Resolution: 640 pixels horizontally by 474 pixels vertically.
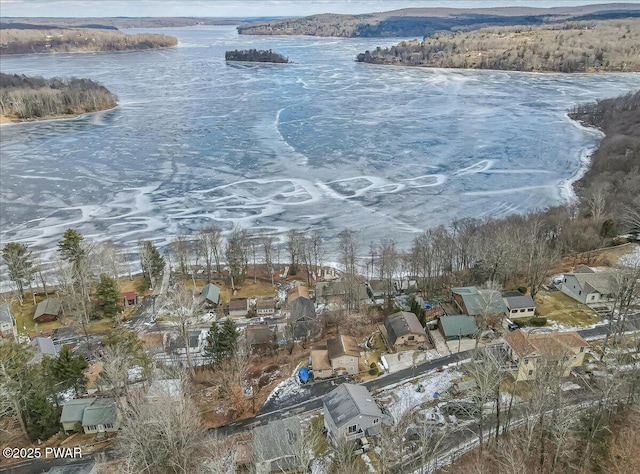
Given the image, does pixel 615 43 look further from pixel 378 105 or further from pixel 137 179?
pixel 137 179

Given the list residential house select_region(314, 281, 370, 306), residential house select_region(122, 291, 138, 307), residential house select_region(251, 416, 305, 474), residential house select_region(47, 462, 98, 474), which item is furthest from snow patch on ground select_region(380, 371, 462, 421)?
residential house select_region(122, 291, 138, 307)

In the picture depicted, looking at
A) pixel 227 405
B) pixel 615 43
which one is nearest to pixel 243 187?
pixel 227 405

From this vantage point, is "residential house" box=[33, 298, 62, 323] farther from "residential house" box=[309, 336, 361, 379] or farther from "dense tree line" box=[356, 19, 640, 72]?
"dense tree line" box=[356, 19, 640, 72]

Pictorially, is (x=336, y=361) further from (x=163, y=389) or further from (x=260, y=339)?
(x=163, y=389)

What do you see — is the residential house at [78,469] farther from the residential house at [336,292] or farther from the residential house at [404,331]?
the residential house at [336,292]

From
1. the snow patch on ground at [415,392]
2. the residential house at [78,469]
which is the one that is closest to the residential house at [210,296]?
the snow patch on ground at [415,392]

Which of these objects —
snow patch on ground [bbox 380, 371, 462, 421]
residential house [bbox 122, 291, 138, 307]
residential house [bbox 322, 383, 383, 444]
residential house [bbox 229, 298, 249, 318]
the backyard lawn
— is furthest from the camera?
residential house [bbox 122, 291, 138, 307]
